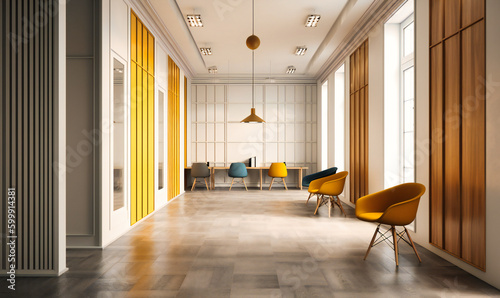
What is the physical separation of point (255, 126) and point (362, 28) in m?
5.28

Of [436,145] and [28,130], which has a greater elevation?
[28,130]

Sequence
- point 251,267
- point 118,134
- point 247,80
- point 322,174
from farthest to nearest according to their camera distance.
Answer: point 247,80
point 322,174
point 118,134
point 251,267

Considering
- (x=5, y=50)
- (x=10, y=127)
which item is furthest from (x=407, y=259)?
(x=5, y=50)

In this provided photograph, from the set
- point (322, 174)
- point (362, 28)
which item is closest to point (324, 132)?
point (322, 174)

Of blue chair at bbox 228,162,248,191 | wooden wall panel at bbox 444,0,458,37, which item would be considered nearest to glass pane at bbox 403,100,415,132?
wooden wall panel at bbox 444,0,458,37

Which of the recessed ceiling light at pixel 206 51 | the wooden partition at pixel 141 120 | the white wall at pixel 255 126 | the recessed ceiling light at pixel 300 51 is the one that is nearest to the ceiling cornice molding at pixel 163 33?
the wooden partition at pixel 141 120

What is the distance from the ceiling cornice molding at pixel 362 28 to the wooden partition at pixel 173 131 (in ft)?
12.9

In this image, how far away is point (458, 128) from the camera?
3.34 meters

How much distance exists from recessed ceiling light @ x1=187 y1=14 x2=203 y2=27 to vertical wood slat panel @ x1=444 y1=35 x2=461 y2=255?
418 cm

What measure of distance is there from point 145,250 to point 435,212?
11.2 feet

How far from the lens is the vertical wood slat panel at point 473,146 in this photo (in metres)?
2.97

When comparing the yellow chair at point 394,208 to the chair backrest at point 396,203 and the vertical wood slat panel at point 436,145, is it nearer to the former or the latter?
the chair backrest at point 396,203

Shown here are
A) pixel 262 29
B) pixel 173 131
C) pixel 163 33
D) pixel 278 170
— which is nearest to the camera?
pixel 163 33

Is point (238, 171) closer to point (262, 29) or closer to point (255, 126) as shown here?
point (255, 126)
